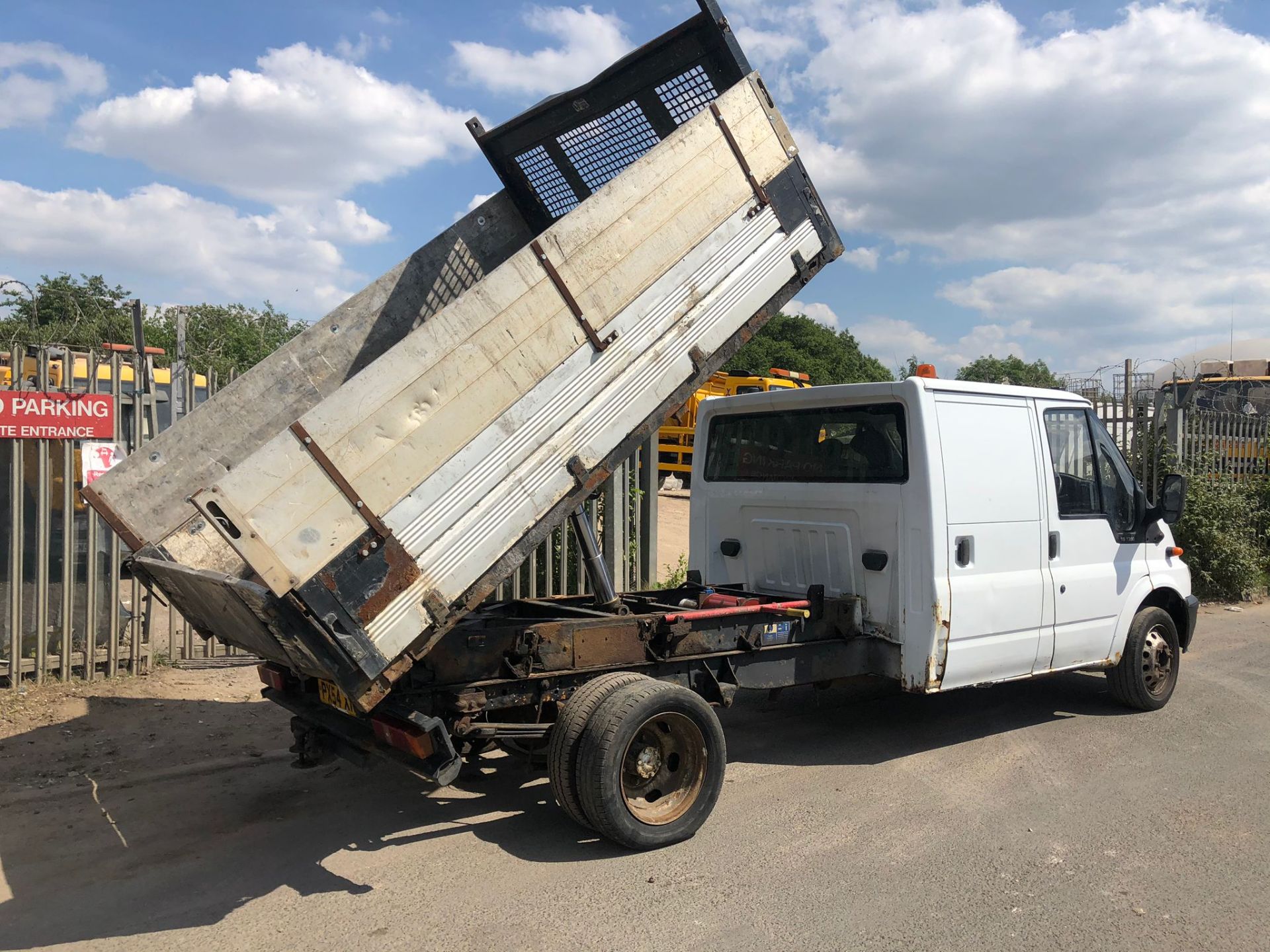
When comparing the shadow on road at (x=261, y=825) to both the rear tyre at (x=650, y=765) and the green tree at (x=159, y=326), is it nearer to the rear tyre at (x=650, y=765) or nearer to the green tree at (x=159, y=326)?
the rear tyre at (x=650, y=765)

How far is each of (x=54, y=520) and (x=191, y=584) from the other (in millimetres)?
3578

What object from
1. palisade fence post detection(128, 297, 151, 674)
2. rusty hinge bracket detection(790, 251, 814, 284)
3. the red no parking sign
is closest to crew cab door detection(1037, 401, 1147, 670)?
rusty hinge bracket detection(790, 251, 814, 284)

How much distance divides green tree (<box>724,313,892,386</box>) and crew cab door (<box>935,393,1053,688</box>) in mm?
32230

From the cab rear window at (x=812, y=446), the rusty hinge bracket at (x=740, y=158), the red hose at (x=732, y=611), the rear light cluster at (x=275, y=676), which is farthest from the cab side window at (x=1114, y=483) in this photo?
the rear light cluster at (x=275, y=676)

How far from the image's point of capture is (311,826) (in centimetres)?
473

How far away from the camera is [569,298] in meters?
4.11

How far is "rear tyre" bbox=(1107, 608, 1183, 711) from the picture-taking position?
645 cm

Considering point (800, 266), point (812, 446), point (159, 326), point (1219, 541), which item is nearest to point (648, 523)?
point (812, 446)

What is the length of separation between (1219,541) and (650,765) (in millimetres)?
9847

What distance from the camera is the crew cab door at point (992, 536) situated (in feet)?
17.8

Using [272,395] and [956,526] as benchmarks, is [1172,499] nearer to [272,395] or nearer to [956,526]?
[956,526]

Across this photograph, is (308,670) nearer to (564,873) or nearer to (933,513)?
(564,873)

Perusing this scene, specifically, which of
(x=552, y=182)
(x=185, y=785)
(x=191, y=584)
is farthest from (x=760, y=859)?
(x=552, y=182)

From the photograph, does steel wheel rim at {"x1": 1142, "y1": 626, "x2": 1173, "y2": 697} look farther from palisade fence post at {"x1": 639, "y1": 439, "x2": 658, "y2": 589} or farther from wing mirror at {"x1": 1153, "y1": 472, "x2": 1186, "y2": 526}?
palisade fence post at {"x1": 639, "y1": 439, "x2": 658, "y2": 589}
